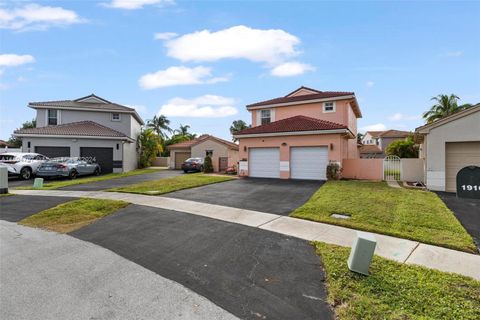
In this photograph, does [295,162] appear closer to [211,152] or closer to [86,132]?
[211,152]

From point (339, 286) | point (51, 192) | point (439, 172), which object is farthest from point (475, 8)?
point (51, 192)

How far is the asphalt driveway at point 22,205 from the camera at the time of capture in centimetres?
895

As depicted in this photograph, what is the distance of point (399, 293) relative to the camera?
13.0 ft

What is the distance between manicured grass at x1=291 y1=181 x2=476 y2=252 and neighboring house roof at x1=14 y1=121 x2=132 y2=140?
19.3 meters

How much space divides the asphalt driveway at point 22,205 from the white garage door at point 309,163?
43.2ft

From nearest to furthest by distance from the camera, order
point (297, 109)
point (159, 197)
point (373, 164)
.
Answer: point (159, 197)
point (373, 164)
point (297, 109)

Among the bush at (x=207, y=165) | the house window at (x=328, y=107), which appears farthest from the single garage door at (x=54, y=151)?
the house window at (x=328, y=107)

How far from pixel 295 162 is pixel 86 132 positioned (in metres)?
17.4

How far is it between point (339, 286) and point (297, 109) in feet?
67.0

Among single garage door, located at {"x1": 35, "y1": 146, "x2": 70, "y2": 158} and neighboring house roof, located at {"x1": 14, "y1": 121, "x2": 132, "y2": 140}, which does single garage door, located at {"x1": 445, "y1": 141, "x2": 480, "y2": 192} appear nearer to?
neighboring house roof, located at {"x1": 14, "y1": 121, "x2": 132, "y2": 140}

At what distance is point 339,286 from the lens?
414cm

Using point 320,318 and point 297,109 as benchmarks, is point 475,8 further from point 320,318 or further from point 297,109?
point 297,109

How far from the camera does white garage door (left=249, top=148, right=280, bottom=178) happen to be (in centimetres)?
1947

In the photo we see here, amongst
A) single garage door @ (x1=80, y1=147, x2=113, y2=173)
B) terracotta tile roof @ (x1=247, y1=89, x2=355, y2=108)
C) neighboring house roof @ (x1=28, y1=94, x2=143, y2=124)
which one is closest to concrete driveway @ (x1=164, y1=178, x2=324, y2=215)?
terracotta tile roof @ (x1=247, y1=89, x2=355, y2=108)
